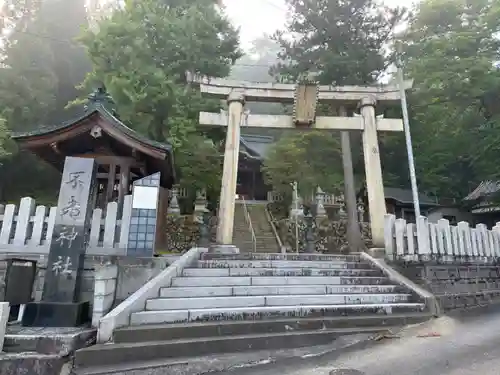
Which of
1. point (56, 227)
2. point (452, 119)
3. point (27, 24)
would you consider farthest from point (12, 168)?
point (452, 119)

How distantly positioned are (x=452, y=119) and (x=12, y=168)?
25072 mm

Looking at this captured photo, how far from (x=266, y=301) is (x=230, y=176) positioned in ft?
15.0

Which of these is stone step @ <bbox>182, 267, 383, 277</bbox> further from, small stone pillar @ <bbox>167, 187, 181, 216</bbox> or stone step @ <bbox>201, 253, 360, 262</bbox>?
small stone pillar @ <bbox>167, 187, 181, 216</bbox>

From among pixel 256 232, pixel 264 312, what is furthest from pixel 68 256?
pixel 256 232

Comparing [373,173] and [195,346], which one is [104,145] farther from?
[373,173]

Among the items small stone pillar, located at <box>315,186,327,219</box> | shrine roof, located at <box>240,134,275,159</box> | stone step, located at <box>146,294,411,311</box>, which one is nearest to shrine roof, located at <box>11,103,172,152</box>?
stone step, located at <box>146,294,411,311</box>

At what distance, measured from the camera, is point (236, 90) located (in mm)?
11219

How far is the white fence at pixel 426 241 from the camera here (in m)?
8.30

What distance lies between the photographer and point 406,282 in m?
7.69

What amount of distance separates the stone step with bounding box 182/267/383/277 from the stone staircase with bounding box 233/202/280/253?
785 centimetres

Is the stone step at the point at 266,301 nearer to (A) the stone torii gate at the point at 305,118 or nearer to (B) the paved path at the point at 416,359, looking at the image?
(B) the paved path at the point at 416,359

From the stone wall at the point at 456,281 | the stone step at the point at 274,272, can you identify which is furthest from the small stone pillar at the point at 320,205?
the stone step at the point at 274,272

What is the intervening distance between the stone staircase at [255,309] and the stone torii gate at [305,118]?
2.63 m

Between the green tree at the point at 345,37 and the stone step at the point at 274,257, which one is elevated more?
the green tree at the point at 345,37
